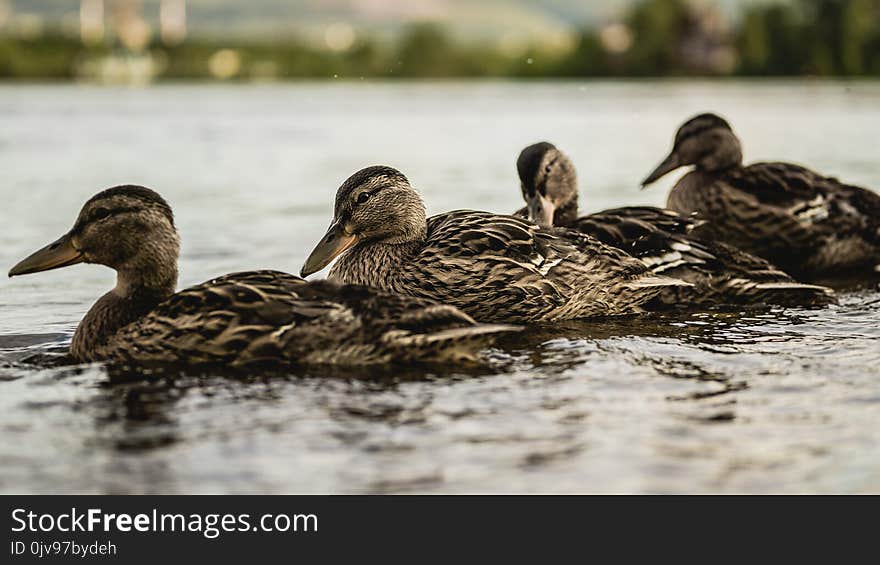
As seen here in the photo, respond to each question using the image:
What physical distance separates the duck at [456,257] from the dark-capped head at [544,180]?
3.01ft

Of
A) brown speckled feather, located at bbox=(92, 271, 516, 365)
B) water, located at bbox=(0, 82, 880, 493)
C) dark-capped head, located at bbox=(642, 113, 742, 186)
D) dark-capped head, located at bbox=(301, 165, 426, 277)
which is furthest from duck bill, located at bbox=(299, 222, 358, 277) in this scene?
dark-capped head, located at bbox=(642, 113, 742, 186)

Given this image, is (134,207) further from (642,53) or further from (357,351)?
(642,53)

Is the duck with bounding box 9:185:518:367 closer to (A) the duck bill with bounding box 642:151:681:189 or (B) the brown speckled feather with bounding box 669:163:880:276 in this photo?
(B) the brown speckled feather with bounding box 669:163:880:276

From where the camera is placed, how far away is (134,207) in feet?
21.6

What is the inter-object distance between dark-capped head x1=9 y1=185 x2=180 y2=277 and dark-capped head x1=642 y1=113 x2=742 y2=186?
463 cm

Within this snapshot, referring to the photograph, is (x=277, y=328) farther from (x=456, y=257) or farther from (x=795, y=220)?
(x=795, y=220)

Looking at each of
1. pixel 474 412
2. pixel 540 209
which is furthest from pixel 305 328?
pixel 540 209

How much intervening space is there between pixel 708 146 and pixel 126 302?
5.28 meters

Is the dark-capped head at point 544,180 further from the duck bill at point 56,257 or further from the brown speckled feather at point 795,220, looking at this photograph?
the duck bill at point 56,257

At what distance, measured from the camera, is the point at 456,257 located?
24.1ft

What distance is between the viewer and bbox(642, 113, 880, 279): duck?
9664mm

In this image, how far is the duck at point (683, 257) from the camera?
807 centimetres

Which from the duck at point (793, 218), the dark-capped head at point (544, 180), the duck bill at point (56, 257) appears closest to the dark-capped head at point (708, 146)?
the duck at point (793, 218)
